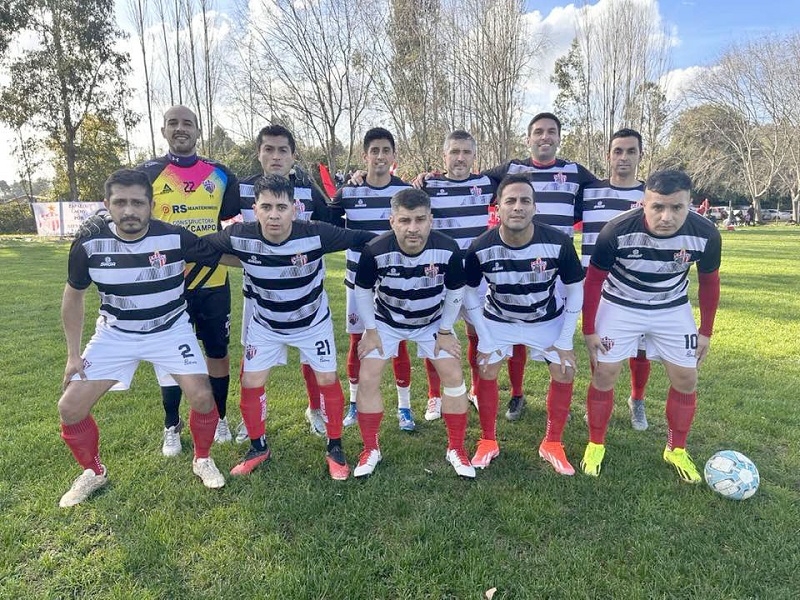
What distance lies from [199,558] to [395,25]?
19532 millimetres

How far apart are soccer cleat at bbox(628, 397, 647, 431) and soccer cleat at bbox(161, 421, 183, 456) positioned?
376 centimetres

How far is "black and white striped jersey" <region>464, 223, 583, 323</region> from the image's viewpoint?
3.59 meters

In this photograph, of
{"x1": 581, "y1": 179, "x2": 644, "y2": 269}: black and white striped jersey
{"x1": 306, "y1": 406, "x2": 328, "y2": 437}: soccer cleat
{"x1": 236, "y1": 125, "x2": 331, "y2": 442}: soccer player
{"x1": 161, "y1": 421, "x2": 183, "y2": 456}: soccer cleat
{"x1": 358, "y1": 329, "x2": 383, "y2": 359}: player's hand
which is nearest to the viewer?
{"x1": 358, "y1": 329, "x2": 383, "y2": 359}: player's hand

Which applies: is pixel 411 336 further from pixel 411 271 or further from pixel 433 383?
pixel 433 383

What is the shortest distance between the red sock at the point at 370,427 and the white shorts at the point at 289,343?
1.38 feet

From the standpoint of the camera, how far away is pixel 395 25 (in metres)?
18.5

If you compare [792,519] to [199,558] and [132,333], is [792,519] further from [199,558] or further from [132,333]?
[132,333]

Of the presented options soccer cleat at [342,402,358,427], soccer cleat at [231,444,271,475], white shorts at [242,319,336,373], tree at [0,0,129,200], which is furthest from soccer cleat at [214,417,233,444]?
tree at [0,0,129,200]

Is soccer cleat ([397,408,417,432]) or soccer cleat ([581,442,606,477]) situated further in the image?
soccer cleat ([397,408,417,432])

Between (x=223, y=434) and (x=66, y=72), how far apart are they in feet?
106

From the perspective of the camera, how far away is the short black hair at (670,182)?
3281 mm

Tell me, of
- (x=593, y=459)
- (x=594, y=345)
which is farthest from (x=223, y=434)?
(x=594, y=345)

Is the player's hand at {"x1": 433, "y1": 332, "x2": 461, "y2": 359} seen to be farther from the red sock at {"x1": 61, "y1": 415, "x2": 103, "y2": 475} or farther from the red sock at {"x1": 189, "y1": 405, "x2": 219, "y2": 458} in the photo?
the red sock at {"x1": 61, "y1": 415, "x2": 103, "y2": 475}

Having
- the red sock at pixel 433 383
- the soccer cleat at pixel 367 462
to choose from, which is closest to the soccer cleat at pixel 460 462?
the soccer cleat at pixel 367 462
